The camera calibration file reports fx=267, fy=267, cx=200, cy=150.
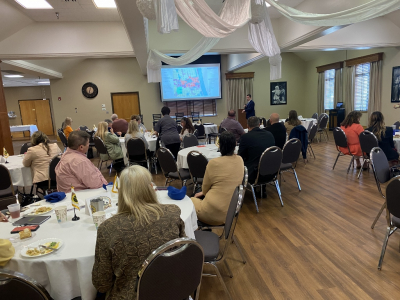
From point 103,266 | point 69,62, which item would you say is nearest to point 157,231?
point 103,266

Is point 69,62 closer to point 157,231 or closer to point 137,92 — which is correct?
point 137,92

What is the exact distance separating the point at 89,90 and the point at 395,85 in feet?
39.8

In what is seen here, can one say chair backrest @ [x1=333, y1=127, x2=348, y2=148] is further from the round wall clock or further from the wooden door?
the round wall clock

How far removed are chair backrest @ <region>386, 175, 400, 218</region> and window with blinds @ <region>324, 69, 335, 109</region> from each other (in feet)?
35.0

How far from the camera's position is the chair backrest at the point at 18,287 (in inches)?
45.1

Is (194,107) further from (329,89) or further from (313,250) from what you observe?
(313,250)

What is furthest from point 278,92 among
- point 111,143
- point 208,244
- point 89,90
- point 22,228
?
point 22,228

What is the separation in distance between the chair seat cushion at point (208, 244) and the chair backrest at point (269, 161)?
1.56 metres

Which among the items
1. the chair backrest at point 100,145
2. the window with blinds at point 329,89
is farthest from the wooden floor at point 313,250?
the window with blinds at point 329,89

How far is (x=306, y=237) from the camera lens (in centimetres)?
296

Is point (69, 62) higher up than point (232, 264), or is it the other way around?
point (69, 62)

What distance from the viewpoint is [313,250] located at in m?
2.70

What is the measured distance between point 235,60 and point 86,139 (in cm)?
935

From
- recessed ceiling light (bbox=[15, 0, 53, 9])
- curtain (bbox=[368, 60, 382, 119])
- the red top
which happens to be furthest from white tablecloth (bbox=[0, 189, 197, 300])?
curtain (bbox=[368, 60, 382, 119])
